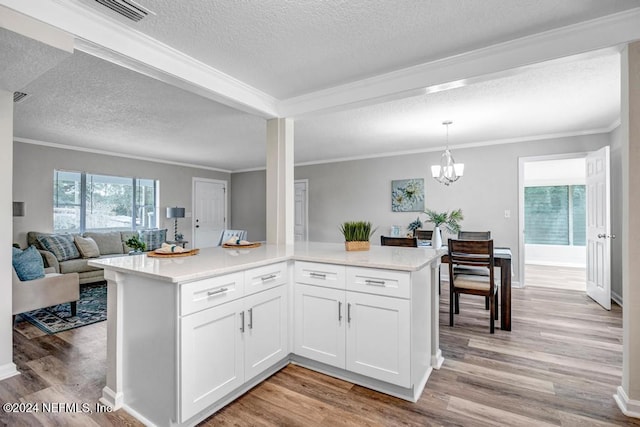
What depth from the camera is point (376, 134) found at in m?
4.73

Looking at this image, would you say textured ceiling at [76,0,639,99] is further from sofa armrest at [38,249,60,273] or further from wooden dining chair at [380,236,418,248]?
sofa armrest at [38,249,60,273]

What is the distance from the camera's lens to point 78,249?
5191mm

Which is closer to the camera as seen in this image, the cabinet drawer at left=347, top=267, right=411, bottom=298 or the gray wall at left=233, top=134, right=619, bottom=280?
the cabinet drawer at left=347, top=267, right=411, bottom=298

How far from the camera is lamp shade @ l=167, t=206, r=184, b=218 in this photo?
6.63 metres

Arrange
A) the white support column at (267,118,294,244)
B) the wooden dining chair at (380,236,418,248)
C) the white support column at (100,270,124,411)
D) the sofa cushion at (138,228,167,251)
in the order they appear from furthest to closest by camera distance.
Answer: the sofa cushion at (138,228,167,251)
the wooden dining chair at (380,236,418,248)
the white support column at (267,118,294,244)
the white support column at (100,270,124,411)

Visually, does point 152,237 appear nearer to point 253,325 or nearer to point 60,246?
point 60,246

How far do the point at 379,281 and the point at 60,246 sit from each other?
519 centimetres

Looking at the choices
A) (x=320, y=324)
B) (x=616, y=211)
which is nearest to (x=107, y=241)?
(x=320, y=324)

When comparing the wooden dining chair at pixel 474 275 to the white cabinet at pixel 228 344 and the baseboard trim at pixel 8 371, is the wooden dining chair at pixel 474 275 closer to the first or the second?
the white cabinet at pixel 228 344

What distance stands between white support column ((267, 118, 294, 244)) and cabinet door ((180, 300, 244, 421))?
136 cm

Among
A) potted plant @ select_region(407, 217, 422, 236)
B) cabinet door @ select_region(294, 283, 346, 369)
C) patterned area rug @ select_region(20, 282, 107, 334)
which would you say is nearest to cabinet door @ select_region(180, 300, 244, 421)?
cabinet door @ select_region(294, 283, 346, 369)

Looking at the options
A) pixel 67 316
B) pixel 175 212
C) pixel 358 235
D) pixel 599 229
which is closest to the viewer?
pixel 358 235

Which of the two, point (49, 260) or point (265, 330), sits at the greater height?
point (49, 260)

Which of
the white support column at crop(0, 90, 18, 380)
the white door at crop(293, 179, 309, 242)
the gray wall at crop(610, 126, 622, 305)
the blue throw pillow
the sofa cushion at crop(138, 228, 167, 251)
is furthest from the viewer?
the white door at crop(293, 179, 309, 242)
